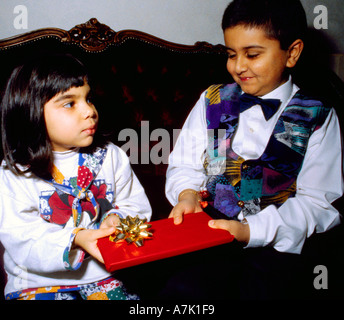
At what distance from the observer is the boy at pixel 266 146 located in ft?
2.65

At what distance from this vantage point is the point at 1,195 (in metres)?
0.75

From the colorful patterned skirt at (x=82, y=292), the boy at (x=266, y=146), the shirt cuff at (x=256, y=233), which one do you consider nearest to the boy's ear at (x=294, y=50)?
the boy at (x=266, y=146)

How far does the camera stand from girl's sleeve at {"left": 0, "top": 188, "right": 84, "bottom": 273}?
726 millimetres

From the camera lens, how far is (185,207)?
854 millimetres

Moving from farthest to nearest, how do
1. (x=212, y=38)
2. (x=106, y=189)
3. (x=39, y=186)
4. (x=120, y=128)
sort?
(x=212, y=38) < (x=120, y=128) < (x=106, y=189) < (x=39, y=186)

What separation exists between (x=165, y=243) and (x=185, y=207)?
0.68ft

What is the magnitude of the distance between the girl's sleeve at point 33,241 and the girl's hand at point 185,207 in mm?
274

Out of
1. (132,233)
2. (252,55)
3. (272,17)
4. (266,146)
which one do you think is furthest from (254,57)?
(132,233)

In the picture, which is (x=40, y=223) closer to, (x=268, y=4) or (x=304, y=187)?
(x=304, y=187)

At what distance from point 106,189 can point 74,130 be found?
0.77 feet

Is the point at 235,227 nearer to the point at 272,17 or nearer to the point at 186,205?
the point at 186,205

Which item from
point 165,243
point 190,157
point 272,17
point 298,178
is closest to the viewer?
point 165,243

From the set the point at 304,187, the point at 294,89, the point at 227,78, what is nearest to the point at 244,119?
the point at 294,89

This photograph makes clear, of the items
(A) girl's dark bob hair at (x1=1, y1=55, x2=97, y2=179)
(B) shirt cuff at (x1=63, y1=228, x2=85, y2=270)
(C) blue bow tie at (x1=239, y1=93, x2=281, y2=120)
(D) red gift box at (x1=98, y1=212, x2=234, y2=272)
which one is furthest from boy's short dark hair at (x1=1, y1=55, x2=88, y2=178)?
(C) blue bow tie at (x1=239, y1=93, x2=281, y2=120)
